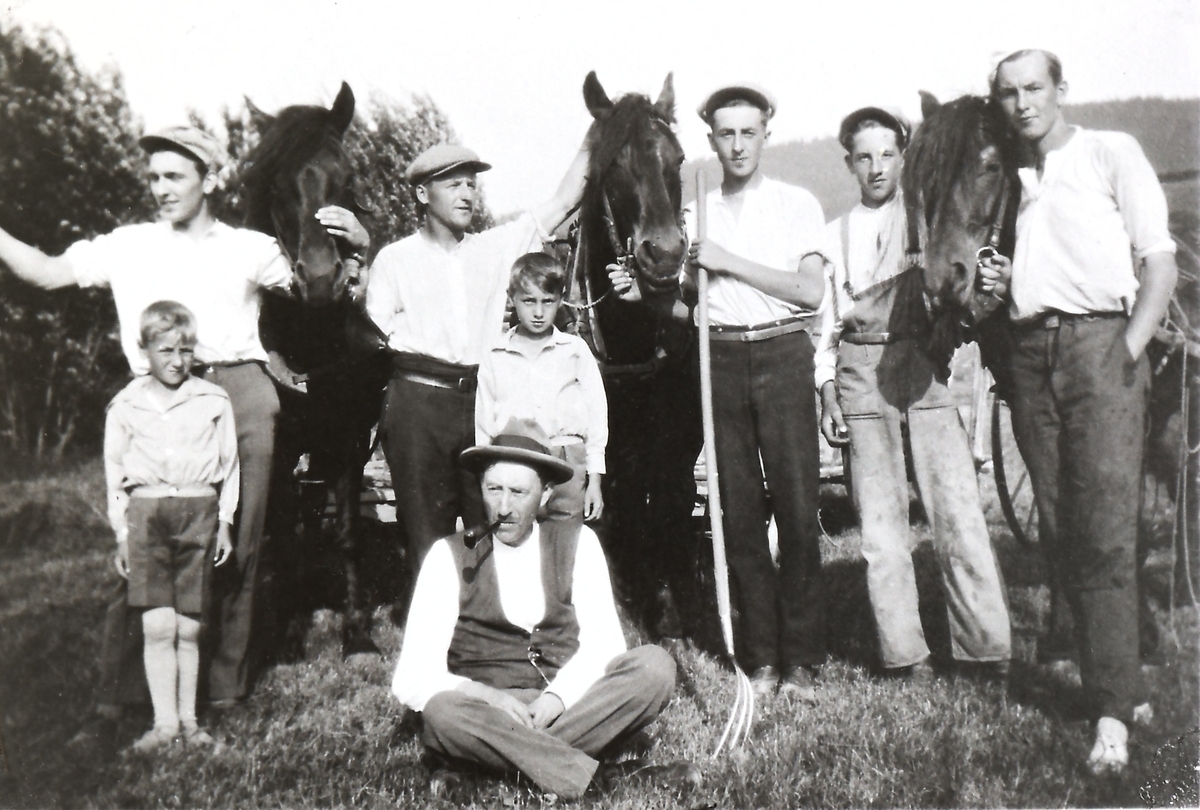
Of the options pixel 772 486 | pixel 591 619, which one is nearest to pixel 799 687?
pixel 772 486

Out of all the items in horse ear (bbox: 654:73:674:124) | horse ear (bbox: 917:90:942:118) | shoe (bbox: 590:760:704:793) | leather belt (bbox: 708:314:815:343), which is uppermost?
horse ear (bbox: 654:73:674:124)

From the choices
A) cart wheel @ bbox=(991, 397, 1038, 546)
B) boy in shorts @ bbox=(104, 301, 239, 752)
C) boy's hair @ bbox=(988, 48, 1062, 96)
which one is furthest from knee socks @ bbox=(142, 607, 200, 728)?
boy's hair @ bbox=(988, 48, 1062, 96)

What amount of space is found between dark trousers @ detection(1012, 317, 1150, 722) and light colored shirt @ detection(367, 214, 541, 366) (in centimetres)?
229

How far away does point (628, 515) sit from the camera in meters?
4.96

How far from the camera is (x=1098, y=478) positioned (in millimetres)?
3518

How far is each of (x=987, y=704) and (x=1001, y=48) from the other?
2.79m

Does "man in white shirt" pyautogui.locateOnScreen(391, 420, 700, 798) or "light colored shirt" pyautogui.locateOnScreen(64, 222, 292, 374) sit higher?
"light colored shirt" pyautogui.locateOnScreen(64, 222, 292, 374)

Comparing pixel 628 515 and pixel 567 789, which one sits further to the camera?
pixel 628 515

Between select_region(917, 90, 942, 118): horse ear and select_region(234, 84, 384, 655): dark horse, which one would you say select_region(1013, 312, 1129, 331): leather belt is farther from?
select_region(234, 84, 384, 655): dark horse

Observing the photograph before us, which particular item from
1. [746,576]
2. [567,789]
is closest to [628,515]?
[746,576]

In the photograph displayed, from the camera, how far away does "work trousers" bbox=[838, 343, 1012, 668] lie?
3.94 metres

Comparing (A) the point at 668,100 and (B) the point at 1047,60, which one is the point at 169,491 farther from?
(B) the point at 1047,60

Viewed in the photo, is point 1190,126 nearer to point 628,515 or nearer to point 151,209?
point 628,515

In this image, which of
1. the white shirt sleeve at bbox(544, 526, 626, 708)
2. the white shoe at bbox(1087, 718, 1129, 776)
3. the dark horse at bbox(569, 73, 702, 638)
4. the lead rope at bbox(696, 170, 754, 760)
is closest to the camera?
the white shirt sleeve at bbox(544, 526, 626, 708)
